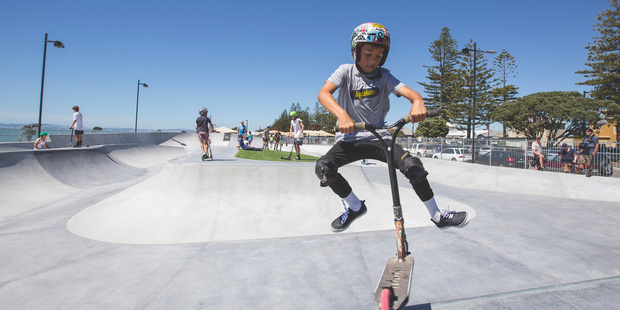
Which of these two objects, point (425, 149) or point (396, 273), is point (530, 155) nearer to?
point (425, 149)

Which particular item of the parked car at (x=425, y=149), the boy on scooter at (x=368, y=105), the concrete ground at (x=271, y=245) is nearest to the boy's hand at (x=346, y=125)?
the boy on scooter at (x=368, y=105)

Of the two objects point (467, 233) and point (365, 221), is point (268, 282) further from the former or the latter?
point (467, 233)

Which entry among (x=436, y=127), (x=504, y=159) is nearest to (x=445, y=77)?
(x=436, y=127)

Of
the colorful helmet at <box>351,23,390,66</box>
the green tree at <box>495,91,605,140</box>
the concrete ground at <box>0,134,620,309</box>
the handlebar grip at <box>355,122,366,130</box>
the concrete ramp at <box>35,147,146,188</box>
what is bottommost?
the concrete ground at <box>0,134,620,309</box>

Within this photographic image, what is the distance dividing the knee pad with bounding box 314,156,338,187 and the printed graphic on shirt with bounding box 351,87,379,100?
0.78m

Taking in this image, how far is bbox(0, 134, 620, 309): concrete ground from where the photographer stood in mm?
3607

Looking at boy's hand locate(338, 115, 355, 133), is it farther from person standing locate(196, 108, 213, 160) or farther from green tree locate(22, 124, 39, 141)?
green tree locate(22, 124, 39, 141)

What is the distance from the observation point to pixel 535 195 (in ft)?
33.4

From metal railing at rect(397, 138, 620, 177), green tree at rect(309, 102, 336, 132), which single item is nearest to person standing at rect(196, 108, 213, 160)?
metal railing at rect(397, 138, 620, 177)

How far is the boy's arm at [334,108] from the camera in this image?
2604mm

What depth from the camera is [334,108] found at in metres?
2.82

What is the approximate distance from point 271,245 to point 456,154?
68.0 feet

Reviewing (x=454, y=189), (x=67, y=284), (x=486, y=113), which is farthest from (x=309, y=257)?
(x=486, y=113)

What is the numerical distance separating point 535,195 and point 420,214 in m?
6.01
